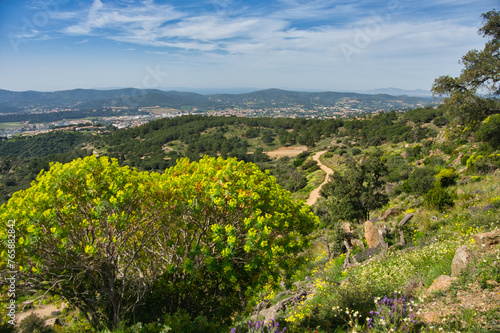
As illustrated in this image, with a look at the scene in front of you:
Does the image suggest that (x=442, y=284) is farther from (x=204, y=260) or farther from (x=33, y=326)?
(x=33, y=326)

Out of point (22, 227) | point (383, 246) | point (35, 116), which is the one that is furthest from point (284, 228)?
point (35, 116)

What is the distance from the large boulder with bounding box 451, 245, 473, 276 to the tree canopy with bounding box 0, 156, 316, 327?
264cm

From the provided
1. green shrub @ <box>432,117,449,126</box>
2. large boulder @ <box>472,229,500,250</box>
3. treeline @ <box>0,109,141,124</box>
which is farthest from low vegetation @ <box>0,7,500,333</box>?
treeline @ <box>0,109,141,124</box>

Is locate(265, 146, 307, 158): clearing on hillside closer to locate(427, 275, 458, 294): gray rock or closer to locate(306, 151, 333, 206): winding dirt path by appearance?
locate(306, 151, 333, 206): winding dirt path

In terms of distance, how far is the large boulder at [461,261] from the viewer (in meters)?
4.80

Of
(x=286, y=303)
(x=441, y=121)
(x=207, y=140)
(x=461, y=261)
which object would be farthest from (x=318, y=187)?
(x=207, y=140)

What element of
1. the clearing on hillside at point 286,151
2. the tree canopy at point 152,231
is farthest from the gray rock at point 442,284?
the clearing on hillside at point 286,151

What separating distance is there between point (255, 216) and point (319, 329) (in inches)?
86.8

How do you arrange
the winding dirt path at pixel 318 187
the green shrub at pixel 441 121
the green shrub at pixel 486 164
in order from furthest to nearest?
the green shrub at pixel 441 121
the winding dirt path at pixel 318 187
the green shrub at pixel 486 164

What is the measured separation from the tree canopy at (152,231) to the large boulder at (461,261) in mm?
2637

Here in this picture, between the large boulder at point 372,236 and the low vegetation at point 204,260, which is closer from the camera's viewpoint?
the low vegetation at point 204,260

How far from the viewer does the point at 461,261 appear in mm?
4887

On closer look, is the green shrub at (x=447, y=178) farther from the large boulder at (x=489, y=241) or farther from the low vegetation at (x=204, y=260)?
the large boulder at (x=489, y=241)

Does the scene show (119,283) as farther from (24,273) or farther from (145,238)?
(24,273)
